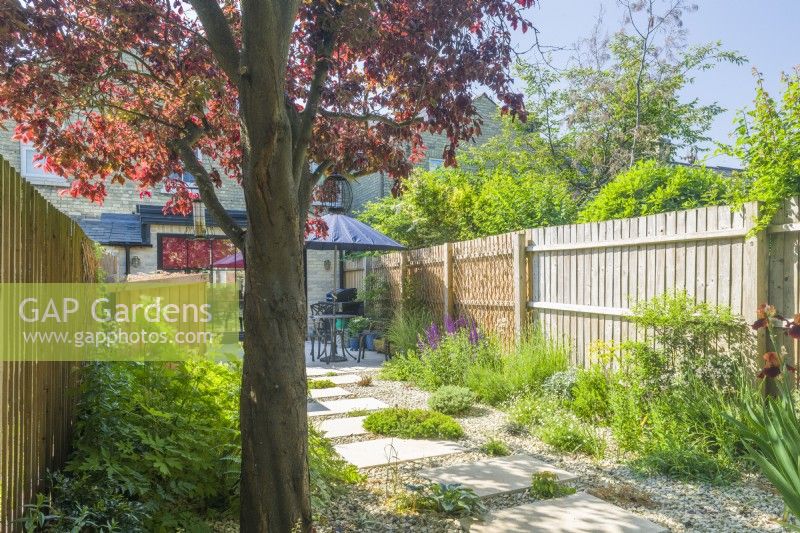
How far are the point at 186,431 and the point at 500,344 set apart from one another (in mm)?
5023

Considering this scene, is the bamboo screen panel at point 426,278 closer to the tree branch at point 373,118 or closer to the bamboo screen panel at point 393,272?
the bamboo screen panel at point 393,272

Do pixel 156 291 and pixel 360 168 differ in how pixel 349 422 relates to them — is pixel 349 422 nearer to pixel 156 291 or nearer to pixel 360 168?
pixel 156 291

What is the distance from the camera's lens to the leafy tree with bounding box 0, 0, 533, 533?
251cm

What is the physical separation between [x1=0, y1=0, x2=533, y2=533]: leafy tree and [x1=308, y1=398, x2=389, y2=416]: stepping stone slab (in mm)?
2544

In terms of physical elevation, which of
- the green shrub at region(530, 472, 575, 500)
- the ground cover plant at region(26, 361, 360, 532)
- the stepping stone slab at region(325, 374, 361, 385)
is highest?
the ground cover plant at region(26, 361, 360, 532)

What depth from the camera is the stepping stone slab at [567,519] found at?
9.23 feet

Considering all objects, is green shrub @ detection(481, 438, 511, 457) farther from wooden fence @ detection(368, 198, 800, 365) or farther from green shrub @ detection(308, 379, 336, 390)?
green shrub @ detection(308, 379, 336, 390)

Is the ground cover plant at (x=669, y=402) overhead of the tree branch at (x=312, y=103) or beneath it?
beneath

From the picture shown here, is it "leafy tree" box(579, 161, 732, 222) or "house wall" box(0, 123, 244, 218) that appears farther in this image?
"house wall" box(0, 123, 244, 218)

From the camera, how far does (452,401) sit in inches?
226

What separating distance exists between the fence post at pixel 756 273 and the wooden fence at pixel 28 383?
4.50 metres

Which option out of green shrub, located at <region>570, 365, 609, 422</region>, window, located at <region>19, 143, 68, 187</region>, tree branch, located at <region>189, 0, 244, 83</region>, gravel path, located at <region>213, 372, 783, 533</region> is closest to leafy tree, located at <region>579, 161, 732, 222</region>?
green shrub, located at <region>570, 365, 609, 422</region>

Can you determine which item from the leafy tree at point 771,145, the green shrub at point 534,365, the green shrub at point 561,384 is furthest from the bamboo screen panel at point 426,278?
the leafy tree at point 771,145

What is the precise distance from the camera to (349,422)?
5.34m
